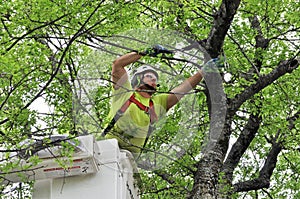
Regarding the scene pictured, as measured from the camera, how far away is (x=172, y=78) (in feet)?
17.5

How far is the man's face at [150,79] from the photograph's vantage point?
5043mm

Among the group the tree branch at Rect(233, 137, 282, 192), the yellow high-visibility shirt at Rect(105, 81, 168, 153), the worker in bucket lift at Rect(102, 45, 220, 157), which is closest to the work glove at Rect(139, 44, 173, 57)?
the worker in bucket lift at Rect(102, 45, 220, 157)

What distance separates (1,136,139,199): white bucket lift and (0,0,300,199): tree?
0.21m

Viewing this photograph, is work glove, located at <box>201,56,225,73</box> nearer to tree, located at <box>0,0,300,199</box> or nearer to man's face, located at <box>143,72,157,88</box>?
tree, located at <box>0,0,300,199</box>

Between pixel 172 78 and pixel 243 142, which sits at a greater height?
pixel 243 142

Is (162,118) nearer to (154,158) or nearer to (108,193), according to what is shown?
(154,158)

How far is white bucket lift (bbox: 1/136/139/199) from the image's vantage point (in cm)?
451

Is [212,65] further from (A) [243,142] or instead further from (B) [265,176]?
(B) [265,176]

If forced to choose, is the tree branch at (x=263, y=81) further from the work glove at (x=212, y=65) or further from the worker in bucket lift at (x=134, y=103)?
the worker in bucket lift at (x=134, y=103)

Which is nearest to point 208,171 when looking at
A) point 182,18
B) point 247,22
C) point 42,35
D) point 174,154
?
point 174,154

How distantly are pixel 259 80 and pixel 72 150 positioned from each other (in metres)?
3.09

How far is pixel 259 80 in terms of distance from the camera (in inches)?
270

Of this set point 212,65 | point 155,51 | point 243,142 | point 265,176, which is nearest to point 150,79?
point 155,51

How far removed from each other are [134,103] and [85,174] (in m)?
0.72
